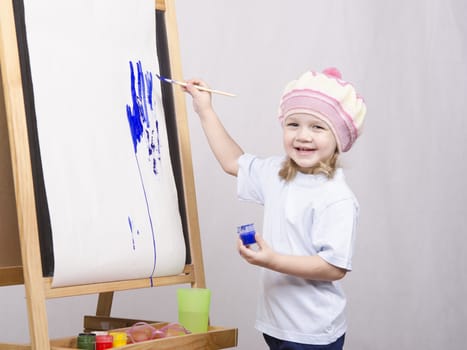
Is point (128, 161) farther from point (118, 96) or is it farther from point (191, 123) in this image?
point (191, 123)

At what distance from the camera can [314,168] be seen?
7.20 feet

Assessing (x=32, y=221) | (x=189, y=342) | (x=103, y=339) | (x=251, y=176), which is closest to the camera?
(x=32, y=221)

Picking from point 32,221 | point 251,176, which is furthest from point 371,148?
point 32,221

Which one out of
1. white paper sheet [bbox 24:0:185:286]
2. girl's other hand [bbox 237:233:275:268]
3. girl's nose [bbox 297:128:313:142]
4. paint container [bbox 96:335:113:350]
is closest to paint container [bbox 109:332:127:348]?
paint container [bbox 96:335:113:350]

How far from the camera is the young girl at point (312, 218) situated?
2.11 m

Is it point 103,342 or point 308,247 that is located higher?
point 308,247

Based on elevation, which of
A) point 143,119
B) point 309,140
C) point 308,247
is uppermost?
point 143,119

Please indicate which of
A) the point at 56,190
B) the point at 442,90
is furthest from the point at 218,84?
the point at 56,190

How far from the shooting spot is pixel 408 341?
384cm

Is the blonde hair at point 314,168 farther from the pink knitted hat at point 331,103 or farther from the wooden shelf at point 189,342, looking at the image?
the wooden shelf at point 189,342

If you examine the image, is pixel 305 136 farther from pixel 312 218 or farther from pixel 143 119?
pixel 143 119

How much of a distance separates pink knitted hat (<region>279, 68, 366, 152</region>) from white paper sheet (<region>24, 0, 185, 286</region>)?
386mm

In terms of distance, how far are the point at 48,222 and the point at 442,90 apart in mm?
2494

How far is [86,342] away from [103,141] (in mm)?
484
